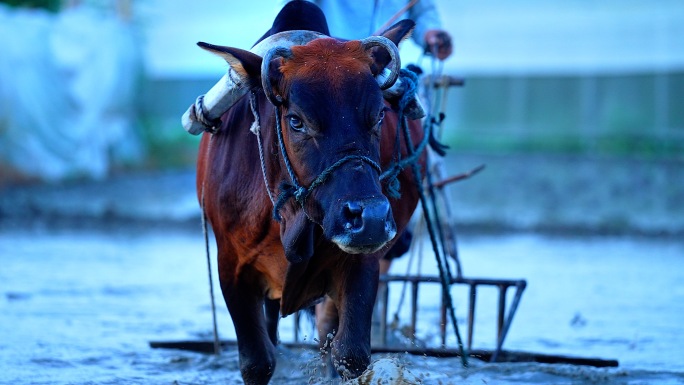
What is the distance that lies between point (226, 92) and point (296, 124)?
71cm

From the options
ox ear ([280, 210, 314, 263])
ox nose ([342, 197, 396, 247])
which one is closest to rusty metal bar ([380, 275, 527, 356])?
ox ear ([280, 210, 314, 263])

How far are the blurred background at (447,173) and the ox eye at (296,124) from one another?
2017mm

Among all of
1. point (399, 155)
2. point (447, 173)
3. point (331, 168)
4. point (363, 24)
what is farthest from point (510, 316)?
point (447, 173)

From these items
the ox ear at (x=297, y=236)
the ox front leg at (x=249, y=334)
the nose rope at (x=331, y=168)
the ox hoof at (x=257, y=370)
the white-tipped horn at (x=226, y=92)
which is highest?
the white-tipped horn at (x=226, y=92)

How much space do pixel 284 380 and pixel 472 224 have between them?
29.7ft

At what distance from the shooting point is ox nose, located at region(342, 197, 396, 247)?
149 inches

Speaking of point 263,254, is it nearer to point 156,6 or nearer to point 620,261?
point 620,261

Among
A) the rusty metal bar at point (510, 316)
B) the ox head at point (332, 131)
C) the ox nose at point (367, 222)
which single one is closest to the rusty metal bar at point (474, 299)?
the rusty metal bar at point (510, 316)

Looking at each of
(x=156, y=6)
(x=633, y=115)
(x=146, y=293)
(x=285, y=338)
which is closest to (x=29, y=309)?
(x=146, y=293)

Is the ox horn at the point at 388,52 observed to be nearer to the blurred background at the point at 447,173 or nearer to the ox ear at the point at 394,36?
the ox ear at the point at 394,36

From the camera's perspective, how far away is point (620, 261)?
38.0 ft

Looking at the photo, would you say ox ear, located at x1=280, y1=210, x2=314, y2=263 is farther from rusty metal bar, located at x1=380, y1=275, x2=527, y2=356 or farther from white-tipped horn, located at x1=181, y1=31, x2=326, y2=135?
rusty metal bar, located at x1=380, y1=275, x2=527, y2=356

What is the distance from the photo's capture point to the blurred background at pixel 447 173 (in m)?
7.25

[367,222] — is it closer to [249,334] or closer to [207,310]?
[249,334]
